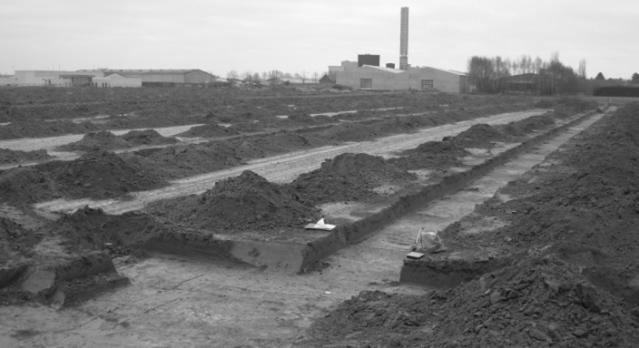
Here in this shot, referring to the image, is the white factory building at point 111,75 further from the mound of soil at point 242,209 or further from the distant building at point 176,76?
the mound of soil at point 242,209

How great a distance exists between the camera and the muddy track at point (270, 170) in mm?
11562

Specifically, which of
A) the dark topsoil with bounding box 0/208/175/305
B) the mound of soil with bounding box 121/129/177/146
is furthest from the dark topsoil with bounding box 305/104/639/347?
the mound of soil with bounding box 121/129/177/146

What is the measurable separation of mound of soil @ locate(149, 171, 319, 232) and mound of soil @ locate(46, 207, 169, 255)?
1.80 feet

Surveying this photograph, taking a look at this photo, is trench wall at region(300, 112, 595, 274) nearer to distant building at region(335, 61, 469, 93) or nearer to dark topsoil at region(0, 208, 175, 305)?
dark topsoil at region(0, 208, 175, 305)

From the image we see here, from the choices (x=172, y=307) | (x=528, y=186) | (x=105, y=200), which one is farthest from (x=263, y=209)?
(x=528, y=186)

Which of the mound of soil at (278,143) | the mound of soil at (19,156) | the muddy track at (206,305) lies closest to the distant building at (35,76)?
the mound of soil at (278,143)

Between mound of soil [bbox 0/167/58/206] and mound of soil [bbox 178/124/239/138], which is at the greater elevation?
mound of soil [bbox 178/124/239/138]

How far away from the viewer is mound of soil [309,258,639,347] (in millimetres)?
4742

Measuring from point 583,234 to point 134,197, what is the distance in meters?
8.31

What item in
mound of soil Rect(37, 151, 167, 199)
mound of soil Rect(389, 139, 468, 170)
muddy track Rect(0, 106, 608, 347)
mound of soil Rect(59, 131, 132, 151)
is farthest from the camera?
mound of soil Rect(59, 131, 132, 151)

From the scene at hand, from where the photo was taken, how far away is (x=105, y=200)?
12.0 metres

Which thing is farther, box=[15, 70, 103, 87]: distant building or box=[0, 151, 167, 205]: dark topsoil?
box=[15, 70, 103, 87]: distant building

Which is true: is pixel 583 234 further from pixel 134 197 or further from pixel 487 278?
pixel 134 197

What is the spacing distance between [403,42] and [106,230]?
376 ft
